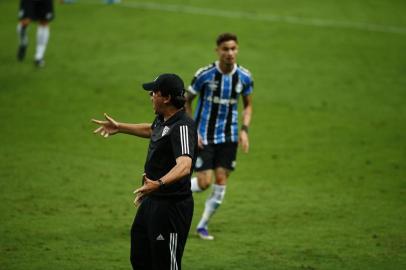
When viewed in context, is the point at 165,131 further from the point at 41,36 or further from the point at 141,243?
the point at 41,36

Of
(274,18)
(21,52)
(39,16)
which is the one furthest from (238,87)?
(274,18)

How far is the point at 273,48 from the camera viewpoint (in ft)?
77.5

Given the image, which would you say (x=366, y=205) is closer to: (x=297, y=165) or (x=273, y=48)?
(x=297, y=165)

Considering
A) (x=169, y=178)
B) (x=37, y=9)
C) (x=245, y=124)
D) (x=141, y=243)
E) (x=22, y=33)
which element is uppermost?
(x=37, y=9)

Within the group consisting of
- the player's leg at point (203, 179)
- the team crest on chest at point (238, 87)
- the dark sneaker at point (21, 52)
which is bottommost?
the player's leg at point (203, 179)

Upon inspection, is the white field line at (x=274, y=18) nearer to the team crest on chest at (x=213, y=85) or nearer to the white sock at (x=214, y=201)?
the team crest on chest at (x=213, y=85)

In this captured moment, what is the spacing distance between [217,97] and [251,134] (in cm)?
616

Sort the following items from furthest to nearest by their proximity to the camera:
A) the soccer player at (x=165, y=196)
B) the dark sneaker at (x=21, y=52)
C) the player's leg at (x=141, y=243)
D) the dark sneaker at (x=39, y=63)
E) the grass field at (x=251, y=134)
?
1. the dark sneaker at (x=21, y=52)
2. the dark sneaker at (x=39, y=63)
3. the grass field at (x=251, y=134)
4. the player's leg at (x=141, y=243)
5. the soccer player at (x=165, y=196)

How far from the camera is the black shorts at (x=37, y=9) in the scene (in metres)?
20.7

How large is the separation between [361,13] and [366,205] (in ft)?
49.5

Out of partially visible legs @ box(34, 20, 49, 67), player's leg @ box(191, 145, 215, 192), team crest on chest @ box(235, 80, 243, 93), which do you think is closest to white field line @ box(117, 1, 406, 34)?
partially visible legs @ box(34, 20, 49, 67)

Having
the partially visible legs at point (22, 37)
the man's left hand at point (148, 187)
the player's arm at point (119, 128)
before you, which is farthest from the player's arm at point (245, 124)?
the partially visible legs at point (22, 37)

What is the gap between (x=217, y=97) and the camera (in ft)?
38.8

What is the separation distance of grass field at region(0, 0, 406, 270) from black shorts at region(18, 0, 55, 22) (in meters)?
1.46
